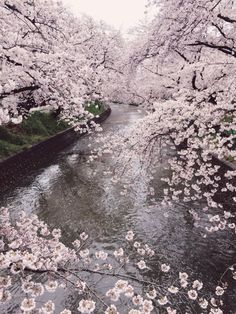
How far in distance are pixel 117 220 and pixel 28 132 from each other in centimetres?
1521

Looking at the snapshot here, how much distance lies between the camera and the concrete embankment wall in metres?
20.4

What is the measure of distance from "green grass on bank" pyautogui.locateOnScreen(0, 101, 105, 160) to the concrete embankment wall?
37 centimetres

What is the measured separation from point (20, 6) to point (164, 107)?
19.7 ft

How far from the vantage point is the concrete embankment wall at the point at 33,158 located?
20.4m

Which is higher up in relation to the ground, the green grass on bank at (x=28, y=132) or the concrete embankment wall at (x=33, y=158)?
the green grass on bank at (x=28, y=132)

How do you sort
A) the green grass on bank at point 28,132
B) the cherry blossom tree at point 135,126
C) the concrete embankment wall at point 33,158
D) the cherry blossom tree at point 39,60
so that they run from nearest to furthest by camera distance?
the cherry blossom tree at point 135,126 → the cherry blossom tree at point 39,60 → the concrete embankment wall at point 33,158 → the green grass on bank at point 28,132

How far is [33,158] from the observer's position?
2392 centimetres

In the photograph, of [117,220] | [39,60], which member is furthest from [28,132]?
[39,60]

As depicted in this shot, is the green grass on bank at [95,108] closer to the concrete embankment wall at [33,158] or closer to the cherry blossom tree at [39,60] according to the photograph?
the concrete embankment wall at [33,158]

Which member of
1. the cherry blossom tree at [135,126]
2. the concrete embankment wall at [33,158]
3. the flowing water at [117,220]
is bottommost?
the concrete embankment wall at [33,158]

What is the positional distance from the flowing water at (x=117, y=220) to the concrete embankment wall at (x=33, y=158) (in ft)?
2.90

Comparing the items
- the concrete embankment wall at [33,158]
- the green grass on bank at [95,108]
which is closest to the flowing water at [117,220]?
the concrete embankment wall at [33,158]

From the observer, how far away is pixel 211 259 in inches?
449

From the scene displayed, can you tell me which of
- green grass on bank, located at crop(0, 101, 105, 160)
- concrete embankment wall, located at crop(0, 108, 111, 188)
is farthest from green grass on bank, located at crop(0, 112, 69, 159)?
concrete embankment wall, located at crop(0, 108, 111, 188)
